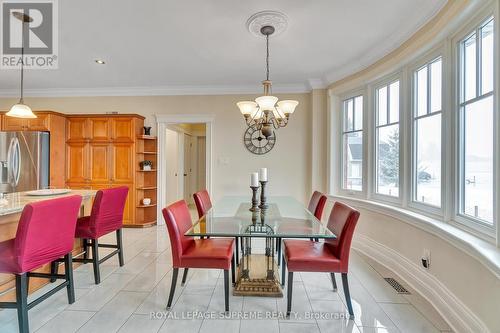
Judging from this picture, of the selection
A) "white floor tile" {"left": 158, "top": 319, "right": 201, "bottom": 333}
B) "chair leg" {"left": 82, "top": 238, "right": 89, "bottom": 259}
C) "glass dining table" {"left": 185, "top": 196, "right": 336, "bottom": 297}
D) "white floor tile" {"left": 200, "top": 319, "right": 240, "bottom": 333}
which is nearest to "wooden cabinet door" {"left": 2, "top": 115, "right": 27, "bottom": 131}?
"chair leg" {"left": 82, "top": 238, "right": 89, "bottom": 259}

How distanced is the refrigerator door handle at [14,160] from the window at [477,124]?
5796mm

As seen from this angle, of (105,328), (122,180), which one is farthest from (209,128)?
(105,328)

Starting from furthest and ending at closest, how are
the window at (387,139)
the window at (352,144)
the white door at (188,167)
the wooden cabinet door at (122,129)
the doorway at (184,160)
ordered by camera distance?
the white door at (188,167)
the doorway at (184,160)
the wooden cabinet door at (122,129)
the window at (352,144)
the window at (387,139)

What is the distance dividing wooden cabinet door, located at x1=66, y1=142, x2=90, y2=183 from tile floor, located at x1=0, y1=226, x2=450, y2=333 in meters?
2.21

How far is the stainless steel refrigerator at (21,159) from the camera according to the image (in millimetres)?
3941

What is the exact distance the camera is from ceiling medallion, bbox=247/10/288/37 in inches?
89.3

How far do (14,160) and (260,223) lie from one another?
434 cm

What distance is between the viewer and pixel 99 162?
4324mm

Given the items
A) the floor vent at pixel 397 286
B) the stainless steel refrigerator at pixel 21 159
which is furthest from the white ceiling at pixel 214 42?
the floor vent at pixel 397 286

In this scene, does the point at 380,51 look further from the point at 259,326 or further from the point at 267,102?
the point at 259,326

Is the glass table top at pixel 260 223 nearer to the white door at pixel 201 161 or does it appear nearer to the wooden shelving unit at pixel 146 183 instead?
the wooden shelving unit at pixel 146 183

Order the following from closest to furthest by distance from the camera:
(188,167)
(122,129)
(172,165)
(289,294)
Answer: (289,294) → (122,129) → (172,165) → (188,167)

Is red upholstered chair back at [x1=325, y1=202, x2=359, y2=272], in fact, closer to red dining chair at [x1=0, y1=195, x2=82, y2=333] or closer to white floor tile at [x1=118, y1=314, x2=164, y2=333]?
white floor tile at [x1=118, y1=314, x2=164, y2=333]

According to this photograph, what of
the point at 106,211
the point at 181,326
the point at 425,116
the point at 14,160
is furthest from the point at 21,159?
the point at 425,116
